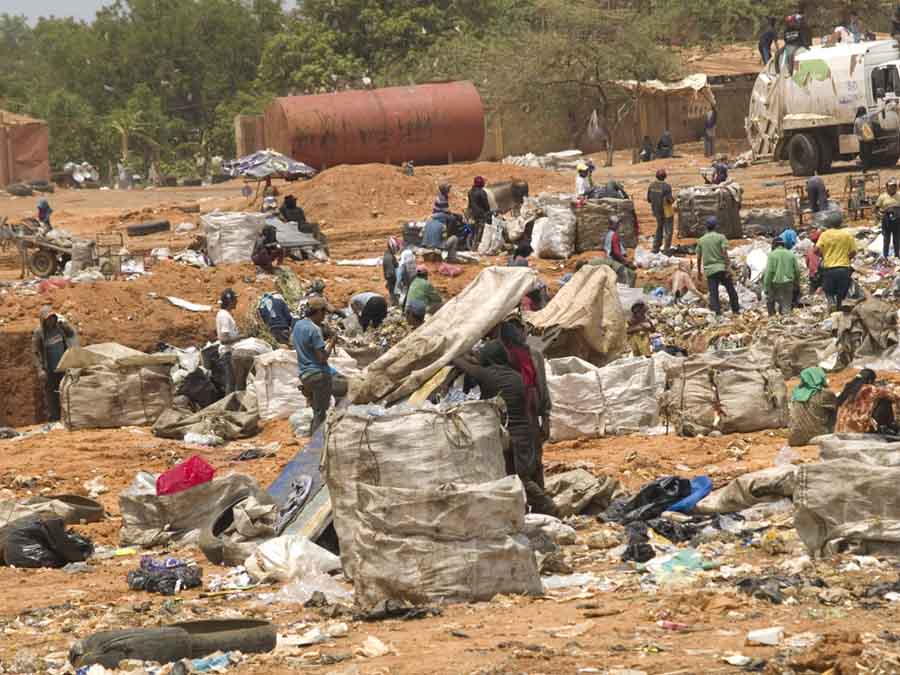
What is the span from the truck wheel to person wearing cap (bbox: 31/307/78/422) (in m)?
18.2

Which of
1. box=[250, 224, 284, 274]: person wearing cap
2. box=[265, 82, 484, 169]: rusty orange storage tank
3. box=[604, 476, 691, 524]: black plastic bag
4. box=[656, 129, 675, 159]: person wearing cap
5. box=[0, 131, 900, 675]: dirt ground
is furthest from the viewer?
box=[656, 129, 675, 159]: person wearing cap

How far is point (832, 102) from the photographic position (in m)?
31.9

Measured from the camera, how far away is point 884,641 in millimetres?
6988

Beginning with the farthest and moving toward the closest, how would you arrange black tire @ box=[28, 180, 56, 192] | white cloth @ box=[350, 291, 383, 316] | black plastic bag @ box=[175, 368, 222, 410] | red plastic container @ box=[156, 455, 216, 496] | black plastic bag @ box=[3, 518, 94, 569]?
black tire @ box=[28, 180, 56, 192] → white cloth @ box=[350, 291, 383, 316] → black plastic bag @ box=[175, 368, 222, 410] → red plastic container @ box=[156, 455, 216, 496] → black plastic bag @ box=[3, 518, 94, 569]

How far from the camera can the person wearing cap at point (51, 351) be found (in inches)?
693

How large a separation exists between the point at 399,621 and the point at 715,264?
40.0ft

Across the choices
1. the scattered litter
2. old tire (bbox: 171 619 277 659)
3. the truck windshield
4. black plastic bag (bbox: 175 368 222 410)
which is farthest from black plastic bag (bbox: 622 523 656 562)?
the truck windshield

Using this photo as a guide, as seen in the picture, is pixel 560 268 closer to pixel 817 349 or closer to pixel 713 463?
pixel 817 349

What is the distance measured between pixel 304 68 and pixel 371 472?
43.2 meters

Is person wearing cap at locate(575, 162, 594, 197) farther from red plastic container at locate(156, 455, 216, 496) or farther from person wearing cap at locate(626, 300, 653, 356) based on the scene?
red plastic container at locate(156, 455, 216, 496)

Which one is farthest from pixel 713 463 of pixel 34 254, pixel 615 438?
pixel 34 254

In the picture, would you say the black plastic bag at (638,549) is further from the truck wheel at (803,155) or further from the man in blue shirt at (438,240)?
the truck wheel at (803,155)

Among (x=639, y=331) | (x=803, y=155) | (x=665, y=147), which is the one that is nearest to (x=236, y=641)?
(x=639, y=331)

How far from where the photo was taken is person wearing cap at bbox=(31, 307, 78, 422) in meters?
17.6
